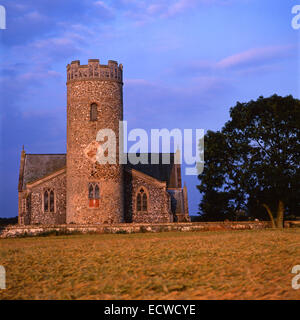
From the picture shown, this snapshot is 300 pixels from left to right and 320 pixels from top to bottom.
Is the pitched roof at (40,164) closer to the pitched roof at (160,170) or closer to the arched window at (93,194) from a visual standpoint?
the pitched roof at (160,170)

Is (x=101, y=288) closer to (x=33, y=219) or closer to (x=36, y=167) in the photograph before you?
(x=33, y=219)

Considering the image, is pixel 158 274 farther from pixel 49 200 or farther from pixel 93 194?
pixel 49 200

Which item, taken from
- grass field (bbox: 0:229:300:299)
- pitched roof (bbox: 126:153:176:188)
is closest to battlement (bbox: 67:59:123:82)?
pitched roof (bbox: 126:153:176:188)

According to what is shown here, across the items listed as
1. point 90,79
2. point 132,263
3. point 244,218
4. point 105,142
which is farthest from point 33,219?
point 132,263

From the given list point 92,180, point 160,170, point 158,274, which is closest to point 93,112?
point 92,180

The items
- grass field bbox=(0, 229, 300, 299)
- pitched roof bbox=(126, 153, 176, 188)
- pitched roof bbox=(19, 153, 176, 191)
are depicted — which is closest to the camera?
grass field bbox=(0, 229, 300, 299)

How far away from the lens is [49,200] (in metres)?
48.2

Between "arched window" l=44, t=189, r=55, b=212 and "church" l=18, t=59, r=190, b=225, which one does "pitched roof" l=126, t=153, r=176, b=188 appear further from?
"arched window" l=44, t=189, r=55, b=212

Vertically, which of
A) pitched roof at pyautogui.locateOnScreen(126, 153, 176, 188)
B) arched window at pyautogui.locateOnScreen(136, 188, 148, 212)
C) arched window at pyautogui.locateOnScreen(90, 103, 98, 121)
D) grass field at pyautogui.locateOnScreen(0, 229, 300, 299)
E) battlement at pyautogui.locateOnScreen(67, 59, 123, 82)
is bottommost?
grass field at pyautogui.locateOnScreen(0, 229, 300, 299)

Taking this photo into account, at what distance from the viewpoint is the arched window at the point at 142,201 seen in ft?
158

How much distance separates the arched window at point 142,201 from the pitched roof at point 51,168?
29.5 feet

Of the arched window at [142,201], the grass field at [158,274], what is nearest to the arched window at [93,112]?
the arched window at [142,201]

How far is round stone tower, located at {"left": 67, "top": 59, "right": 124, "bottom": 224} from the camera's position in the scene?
45.2 m
